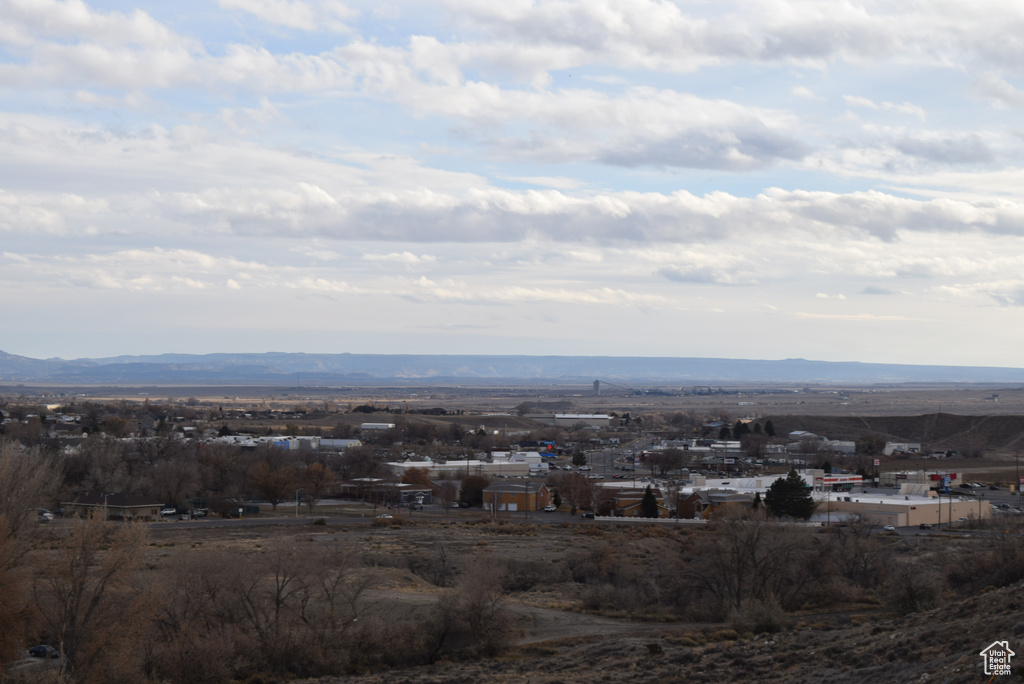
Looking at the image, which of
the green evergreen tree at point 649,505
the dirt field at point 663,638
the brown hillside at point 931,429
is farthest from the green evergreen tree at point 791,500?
the brown hillside at point 931,429

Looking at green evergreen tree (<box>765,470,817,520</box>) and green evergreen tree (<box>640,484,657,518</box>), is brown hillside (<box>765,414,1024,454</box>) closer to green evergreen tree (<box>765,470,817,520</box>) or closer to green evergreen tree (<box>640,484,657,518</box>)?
green evergreen tree (<box>765,470,817,520</box>)

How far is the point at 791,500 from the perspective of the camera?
184ft

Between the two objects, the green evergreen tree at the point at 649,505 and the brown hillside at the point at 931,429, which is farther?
the brown hillside at the point at 931,429

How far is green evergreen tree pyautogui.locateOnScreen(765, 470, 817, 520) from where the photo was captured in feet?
182

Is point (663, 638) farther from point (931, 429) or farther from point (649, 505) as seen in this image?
point (931, 429)

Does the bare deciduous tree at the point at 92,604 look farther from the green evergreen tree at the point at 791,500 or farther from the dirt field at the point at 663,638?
the green evergreen tree at the point at 791,500

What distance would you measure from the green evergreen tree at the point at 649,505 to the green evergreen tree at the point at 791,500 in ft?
23.2

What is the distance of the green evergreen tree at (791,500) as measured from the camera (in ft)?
182

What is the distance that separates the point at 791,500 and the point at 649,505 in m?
9.09

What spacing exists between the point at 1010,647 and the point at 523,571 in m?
28.4

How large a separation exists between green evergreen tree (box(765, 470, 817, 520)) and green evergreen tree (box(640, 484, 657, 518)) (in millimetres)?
7074

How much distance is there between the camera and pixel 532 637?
30.9 m

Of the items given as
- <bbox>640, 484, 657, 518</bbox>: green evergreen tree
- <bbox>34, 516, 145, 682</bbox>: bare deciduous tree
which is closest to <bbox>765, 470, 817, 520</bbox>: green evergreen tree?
<bbox>640, 484, 657, 518</bbox>: green evergreen tree

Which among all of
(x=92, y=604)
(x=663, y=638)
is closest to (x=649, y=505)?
(x=663, y=638)
